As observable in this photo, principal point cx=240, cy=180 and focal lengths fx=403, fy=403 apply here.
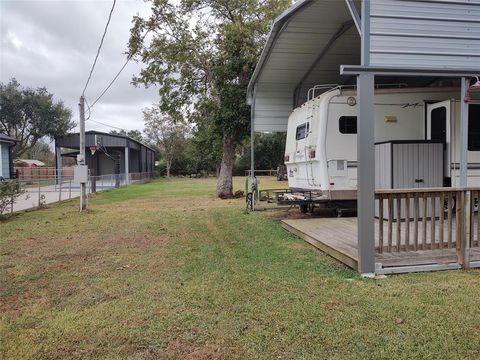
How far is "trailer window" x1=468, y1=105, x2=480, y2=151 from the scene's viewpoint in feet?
25.1

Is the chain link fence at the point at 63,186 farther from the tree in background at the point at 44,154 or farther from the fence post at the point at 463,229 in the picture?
the tree in background at the point at 44,154

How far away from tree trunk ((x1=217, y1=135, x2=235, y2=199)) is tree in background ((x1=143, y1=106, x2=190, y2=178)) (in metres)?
29.0

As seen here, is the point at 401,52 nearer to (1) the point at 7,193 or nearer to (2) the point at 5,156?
(1) the point at 7,193

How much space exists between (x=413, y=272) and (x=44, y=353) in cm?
417

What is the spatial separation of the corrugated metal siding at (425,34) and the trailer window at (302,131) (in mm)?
4134

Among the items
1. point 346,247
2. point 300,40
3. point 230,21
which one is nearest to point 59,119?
point 230,21

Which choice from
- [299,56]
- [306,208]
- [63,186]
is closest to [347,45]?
[299,56]

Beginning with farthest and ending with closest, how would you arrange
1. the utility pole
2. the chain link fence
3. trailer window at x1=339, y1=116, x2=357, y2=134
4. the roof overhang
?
1. the chain link fence
2. the utility pole
3. trailer window at x1=339, y1=116, x2=357, y2=134
4. the roof overhang

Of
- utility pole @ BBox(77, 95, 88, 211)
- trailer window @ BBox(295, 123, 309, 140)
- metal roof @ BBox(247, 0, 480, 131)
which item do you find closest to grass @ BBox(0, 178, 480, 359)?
metal roof @ BBox(247, 0, 480, 131)

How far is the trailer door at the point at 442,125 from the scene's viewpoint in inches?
301

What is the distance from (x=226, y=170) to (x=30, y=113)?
33.1m

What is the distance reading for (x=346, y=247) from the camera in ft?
19.6

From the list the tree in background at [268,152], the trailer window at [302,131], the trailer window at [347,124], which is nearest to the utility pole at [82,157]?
the trailer window at [302,131]

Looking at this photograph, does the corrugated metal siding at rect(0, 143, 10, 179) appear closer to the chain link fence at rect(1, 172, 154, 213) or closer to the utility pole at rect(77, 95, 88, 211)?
the chain link fence at rect(1, 172, 154, 213)
